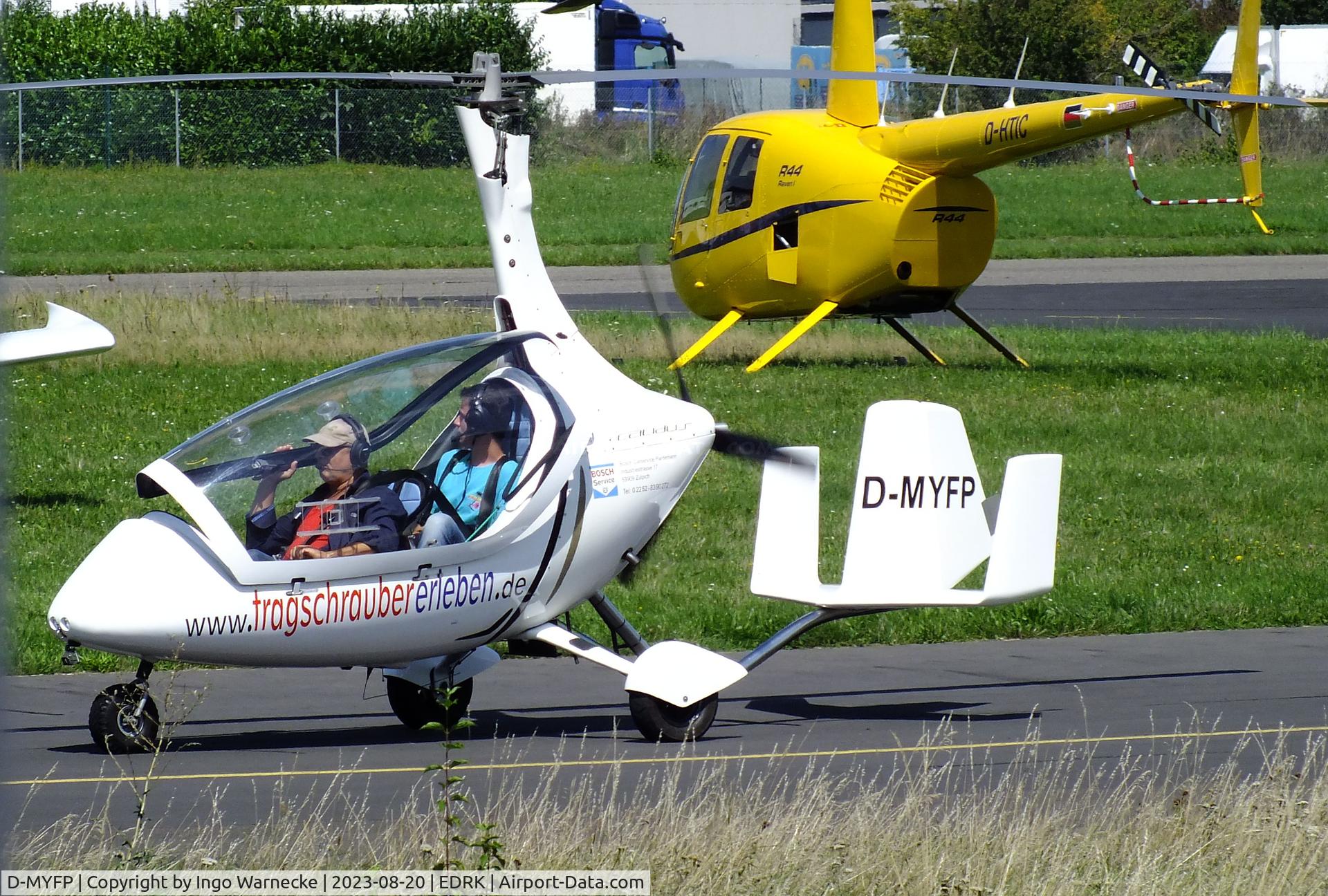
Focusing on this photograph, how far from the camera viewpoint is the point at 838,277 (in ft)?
63.4

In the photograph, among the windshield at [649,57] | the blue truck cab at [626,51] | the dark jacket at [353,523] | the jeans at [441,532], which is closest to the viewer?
the dark jacket at [353,523]

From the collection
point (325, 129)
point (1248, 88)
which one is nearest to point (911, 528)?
point (1248, 88)

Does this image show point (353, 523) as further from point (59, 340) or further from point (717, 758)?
point (59, 340)

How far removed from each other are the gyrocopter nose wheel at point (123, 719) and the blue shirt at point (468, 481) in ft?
4.82

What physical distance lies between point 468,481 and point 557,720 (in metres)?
1.48

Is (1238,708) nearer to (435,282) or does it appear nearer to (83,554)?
(83,554)

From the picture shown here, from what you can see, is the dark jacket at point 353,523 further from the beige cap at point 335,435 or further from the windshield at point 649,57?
the windshield at point 649,57

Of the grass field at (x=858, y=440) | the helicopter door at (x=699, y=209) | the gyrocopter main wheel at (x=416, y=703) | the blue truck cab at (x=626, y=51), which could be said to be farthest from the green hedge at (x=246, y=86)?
the gyrocopter main wheel at (x=416, y=703)

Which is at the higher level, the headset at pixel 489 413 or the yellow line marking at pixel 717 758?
the headset at pixel 489 413

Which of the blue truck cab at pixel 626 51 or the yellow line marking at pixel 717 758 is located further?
the blue truck cab at pixel 626 51

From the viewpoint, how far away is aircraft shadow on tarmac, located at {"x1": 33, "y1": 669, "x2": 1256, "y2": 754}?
8094mm

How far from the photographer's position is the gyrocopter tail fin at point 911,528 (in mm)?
8336

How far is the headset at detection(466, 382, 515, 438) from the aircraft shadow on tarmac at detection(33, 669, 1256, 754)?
54.0 inches

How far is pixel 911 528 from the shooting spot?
8.38 meters
